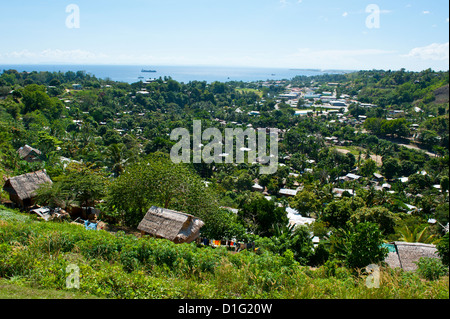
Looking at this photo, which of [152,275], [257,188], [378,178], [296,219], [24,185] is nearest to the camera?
[152,275]

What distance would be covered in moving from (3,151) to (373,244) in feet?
71.4

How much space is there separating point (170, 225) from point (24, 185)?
7946mm

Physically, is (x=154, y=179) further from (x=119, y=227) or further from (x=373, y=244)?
(x=373, y=244)

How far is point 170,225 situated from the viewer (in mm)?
9852

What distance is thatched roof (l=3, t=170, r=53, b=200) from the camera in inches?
512

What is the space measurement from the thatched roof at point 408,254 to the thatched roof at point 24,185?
550 inches

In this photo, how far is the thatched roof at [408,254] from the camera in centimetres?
912

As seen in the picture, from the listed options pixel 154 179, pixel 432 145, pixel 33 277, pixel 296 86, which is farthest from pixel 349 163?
pixel 296 86

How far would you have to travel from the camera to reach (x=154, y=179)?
11.4 m

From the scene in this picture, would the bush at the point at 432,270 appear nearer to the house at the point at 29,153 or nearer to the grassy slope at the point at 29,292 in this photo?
the grassy slope at the point at 29,292

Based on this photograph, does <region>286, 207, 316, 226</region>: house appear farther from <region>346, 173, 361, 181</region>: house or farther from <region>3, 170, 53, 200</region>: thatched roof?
<region>3, 170, 53, 200</region>: thatched roof

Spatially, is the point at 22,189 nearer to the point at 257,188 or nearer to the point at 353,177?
the point at 257,188

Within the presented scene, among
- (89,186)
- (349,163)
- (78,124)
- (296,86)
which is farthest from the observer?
(296,86)

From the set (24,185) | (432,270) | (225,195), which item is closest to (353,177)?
(225,195)
